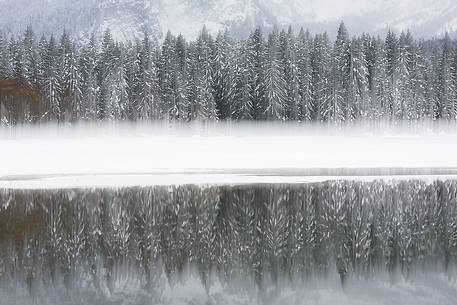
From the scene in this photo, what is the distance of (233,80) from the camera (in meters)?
89.6

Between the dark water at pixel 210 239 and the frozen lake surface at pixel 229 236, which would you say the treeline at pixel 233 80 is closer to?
the frozen lake surface at pixel 229 236

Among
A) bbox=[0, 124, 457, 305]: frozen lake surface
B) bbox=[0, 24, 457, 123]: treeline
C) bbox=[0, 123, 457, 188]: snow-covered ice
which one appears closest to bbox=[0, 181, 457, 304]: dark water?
bbox=[0, 124, 457, 305]: frozen lake surface

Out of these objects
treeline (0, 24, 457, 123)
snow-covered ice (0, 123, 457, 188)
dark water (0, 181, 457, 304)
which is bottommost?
dark water (0, 181, 457, 304)

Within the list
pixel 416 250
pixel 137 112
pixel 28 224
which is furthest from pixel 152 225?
pixel 137 112

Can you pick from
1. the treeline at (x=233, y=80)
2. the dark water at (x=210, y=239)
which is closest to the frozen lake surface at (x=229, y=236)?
the dark water at (x=210, y=239)

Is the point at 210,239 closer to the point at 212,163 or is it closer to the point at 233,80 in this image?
the point at 212,163

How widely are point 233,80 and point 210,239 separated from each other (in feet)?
246

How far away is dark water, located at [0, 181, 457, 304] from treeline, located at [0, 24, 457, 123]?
209ft

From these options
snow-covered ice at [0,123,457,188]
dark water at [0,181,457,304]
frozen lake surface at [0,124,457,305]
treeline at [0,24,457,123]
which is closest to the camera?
frozen lake surface at [0,124,457,305]

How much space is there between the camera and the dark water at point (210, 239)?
39.3 feet

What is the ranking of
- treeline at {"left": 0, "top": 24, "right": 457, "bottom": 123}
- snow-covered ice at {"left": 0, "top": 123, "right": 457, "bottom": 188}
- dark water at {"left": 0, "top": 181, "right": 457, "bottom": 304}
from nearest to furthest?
dark water at {"left": 0, "top": 181, "right": 457, "bottom": 304}, snow-covered ice at {"left": 0, "top": 123, "right": 457, "bottom": 188}, treeline at {"left": 0, "top": 24, "right": 457, "bottom": 123}

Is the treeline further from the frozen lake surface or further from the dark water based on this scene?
the dark water

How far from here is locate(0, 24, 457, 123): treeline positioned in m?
88.5

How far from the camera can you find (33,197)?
23547 millimetres
